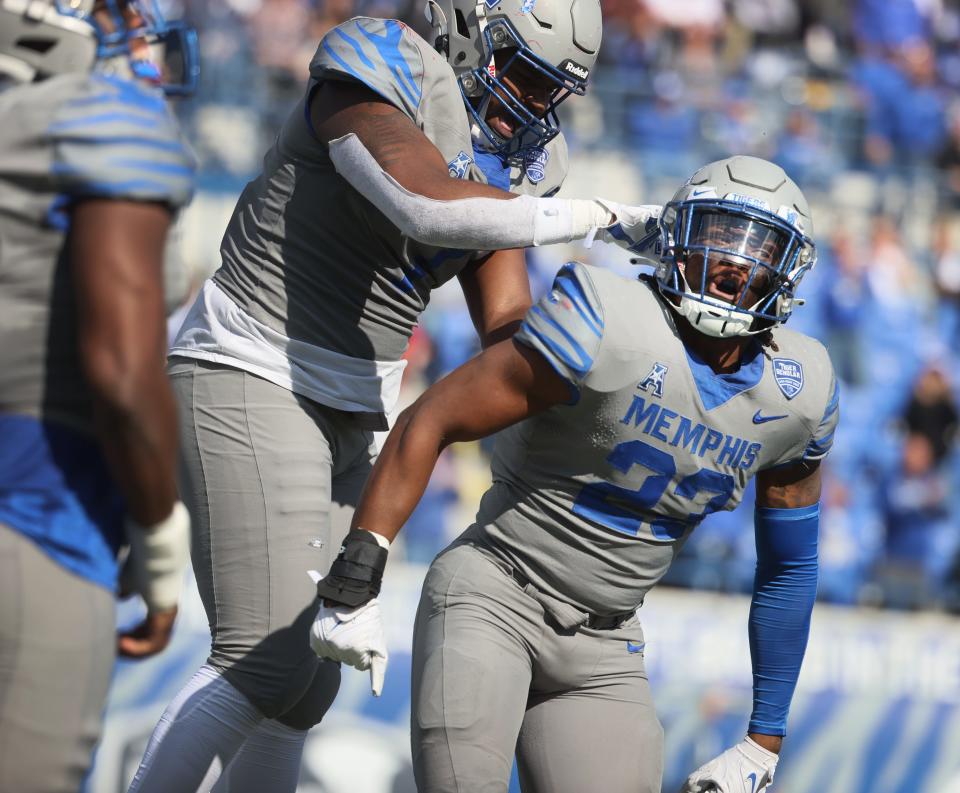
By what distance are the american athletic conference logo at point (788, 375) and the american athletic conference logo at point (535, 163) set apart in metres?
0.77

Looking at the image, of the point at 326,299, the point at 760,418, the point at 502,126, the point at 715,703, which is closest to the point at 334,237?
the point at 326,299

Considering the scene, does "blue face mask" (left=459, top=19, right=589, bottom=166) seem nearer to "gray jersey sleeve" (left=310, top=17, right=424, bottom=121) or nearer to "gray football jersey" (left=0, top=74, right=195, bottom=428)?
"gray jersey sleeve" (left=310, top=17, right=424, bottom=121)

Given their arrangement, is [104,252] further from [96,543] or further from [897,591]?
[897,591]

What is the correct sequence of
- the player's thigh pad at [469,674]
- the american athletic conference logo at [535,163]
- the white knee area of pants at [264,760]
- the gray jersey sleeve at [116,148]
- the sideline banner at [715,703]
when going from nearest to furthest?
the gray jersey sleeve at [116,148], the player's thigh pad at [469,674], the white knee area of pants at [264,760], the american athletic conference logo at [535,163], the sideline banner at [715,703]

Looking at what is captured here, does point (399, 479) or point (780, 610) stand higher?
point (399, 479)

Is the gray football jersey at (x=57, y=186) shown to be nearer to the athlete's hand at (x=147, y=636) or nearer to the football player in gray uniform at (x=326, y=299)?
the athlete's hand at (x=147, y=636)

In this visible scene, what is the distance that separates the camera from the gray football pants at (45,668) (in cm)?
180

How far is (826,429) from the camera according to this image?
285 centimetres

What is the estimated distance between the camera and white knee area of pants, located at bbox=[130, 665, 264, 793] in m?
2.57

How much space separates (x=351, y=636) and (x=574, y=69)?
4.59 ft

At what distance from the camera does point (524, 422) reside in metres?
2.79

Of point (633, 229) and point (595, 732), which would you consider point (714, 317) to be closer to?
point (633, 229)

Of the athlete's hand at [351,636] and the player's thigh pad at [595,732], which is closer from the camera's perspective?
the athlete's hand at [351,636]

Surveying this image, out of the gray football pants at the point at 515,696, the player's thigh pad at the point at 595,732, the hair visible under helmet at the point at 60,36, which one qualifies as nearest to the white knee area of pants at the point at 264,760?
the gray football pants at the point at 515,696
